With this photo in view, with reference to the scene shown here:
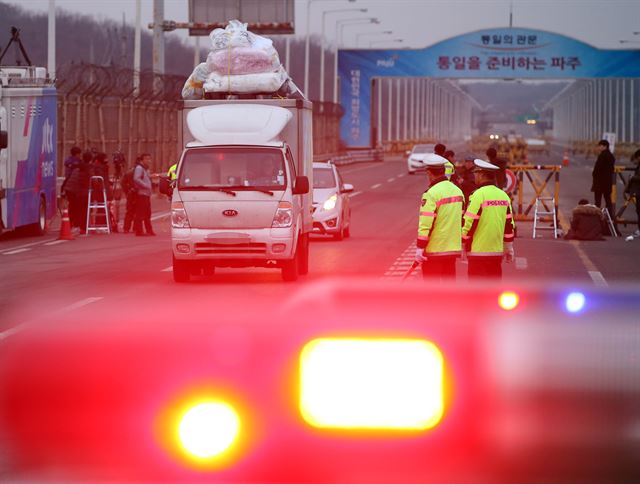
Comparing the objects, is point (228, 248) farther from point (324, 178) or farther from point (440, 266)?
point (324, 178)

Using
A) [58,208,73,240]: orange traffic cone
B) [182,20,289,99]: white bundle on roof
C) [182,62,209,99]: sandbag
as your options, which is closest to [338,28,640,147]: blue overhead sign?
[58,208,73,240]: orange traffic cone

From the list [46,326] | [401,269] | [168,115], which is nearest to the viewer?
[46,326]

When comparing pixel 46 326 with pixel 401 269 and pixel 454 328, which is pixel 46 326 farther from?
pixel 401 269

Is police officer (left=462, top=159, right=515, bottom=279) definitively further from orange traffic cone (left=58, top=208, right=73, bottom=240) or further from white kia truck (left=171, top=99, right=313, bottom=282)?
orange traffic cone (left=58, top=208, right=73, bottom=240)

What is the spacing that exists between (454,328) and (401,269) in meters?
18.2

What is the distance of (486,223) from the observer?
12891 mm

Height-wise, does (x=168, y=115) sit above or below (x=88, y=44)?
below

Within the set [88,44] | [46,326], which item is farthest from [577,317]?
[88,44]

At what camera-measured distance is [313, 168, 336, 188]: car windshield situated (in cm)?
2817

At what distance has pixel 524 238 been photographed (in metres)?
29.1

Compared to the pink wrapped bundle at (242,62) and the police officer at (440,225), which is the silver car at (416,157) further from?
the police officer at (440,225)

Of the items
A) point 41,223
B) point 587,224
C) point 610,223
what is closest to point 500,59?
point 610,223

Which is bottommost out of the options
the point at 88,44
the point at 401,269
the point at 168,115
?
the point at 401,269

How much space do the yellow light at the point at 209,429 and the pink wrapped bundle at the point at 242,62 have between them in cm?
1925
